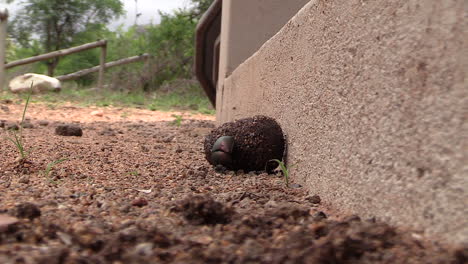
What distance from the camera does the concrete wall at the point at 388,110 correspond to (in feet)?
4.06

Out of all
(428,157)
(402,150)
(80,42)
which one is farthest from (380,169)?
(80,42)

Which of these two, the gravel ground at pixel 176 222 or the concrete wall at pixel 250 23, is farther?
the concrete wall at pixel 250 23

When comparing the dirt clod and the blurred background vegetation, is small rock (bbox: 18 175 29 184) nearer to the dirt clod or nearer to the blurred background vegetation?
the dirt clod

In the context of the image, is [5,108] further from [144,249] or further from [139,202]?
[144,249]

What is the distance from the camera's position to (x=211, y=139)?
3078 millimetres

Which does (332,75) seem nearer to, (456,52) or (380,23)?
(380,23)

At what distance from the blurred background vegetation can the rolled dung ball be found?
21.6 feet

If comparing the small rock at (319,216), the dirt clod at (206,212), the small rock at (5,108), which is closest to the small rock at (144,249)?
the dirt clod at (206,212)

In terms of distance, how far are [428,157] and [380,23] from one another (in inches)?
19.2

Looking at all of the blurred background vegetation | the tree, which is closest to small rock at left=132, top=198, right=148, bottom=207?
the blurred background vegetation

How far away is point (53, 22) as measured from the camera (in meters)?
16.1

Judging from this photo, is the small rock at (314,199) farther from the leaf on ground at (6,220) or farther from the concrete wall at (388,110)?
the leaf on ground at (6,220)

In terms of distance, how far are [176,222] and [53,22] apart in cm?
1602

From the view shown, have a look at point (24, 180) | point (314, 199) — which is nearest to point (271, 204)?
point (314, 199)
